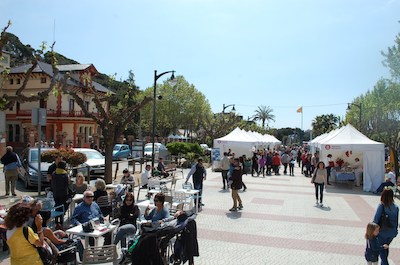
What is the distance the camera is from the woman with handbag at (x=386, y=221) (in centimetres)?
600

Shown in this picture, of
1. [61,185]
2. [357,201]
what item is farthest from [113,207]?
[357,201]

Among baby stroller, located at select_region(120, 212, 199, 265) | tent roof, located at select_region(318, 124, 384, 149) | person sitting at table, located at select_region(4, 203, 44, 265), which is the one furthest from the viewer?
tent roof, located at select_region(318, 124, 384, 149)

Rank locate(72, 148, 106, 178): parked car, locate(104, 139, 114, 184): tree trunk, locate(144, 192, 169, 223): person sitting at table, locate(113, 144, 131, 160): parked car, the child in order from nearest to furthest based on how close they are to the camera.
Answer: the child
locate(144, 192, 169, 223): person sitting at table
locate(104, 139, 114, 184): tree trunk
locate(72, 148, 106, 178): parked car
locate(113, 144, 131, 160): parked car

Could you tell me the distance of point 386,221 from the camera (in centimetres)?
608

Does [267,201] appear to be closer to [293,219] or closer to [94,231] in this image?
[293,219]

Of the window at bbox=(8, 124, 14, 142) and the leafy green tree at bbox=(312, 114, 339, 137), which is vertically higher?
the leafy green tree at bbox=(312, 114, 339, 137)

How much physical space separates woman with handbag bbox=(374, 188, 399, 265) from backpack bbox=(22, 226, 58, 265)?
5.02m

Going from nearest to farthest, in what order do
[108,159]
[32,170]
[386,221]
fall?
1. [386,221]
2. [32,170]
3. [108,159]

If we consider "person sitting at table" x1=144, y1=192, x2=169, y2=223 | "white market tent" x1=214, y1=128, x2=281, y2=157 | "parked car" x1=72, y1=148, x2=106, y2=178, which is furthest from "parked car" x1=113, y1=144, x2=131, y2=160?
"person sitting at table" x1=144, y1=192, x2=169, y2=223

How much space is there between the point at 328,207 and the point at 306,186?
5.60 m

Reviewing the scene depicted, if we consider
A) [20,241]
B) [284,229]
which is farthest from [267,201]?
[20,241]

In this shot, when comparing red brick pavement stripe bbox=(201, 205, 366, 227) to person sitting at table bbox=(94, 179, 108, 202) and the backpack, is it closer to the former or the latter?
person sitting at table bbox=(94, 179, 108, 202)

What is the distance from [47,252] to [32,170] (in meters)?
10.2

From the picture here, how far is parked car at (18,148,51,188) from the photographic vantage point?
1405cm
